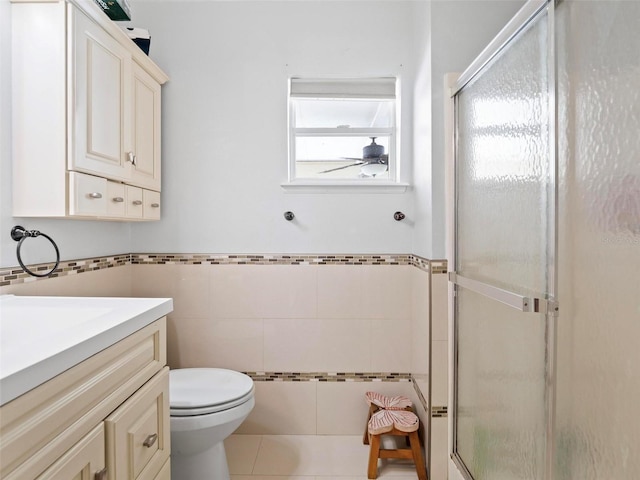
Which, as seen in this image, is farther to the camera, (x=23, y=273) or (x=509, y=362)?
(x=23, y=273)

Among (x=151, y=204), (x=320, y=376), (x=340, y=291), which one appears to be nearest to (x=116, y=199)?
(x=151, y=204)

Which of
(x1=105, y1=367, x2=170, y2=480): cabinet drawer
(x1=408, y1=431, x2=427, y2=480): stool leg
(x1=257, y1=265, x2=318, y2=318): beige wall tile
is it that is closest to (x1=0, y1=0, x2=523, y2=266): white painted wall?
(x1=257, y1=265, x2=318, y2=318): beige wall tile

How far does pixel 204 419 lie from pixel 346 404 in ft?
2.77

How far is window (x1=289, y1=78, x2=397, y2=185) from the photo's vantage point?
82.1 inches

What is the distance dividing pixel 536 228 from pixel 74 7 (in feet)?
5.25

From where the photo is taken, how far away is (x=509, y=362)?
1.21 meters

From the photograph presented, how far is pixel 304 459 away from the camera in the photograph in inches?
73.7

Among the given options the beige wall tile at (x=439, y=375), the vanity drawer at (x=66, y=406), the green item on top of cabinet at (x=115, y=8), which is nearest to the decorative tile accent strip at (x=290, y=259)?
the beige wall tile at (x=439, y=375)

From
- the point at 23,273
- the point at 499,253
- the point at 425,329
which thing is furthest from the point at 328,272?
the point at 23,273

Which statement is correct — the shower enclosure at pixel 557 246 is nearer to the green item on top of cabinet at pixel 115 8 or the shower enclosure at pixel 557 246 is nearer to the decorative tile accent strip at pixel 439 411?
the decorative tile accent strip at pixel 439 411

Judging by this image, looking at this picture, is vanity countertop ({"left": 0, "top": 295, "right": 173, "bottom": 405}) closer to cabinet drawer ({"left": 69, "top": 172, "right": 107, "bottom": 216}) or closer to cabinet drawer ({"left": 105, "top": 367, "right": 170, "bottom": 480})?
cabinet drawer ({"left": 105, "top": 367, "right": 170, "bottom": 480})

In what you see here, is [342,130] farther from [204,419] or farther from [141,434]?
[141,434]

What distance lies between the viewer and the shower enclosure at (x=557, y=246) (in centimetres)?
76

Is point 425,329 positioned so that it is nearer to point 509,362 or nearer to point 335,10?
point 509,362
